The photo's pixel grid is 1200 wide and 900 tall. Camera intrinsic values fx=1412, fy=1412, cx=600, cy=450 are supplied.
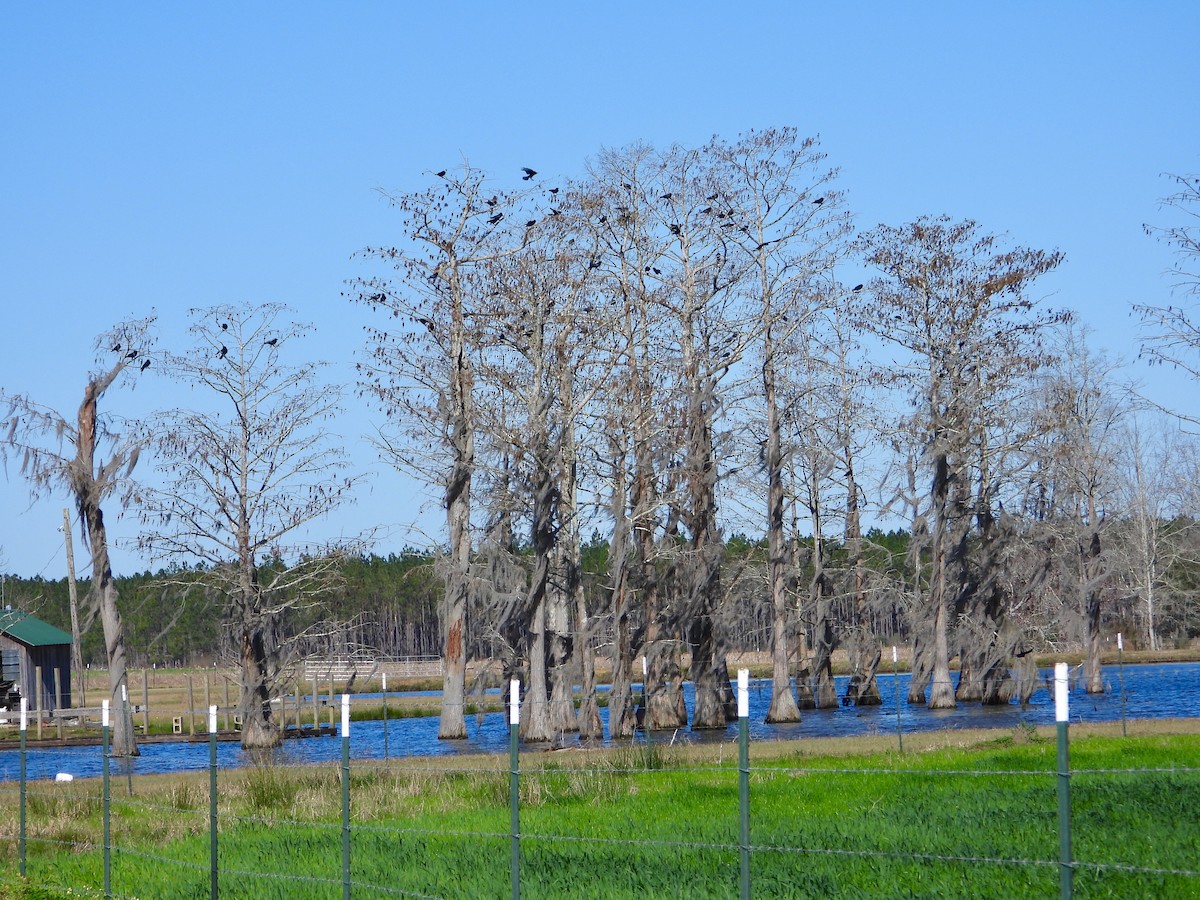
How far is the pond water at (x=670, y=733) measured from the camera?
33.1 metres

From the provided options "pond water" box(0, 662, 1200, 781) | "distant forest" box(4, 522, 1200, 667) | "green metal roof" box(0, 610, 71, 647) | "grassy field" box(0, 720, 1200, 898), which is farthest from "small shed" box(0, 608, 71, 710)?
"grassy field" box(0, 720, 1200, 898)

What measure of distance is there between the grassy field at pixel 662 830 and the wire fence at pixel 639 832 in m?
0.04

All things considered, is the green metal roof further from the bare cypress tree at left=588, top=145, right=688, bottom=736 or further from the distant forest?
the bare cypress tree at left=588, top=145, right=688, bottom=736

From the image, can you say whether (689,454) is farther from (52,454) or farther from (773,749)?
(52,454)

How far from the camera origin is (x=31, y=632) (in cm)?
5475

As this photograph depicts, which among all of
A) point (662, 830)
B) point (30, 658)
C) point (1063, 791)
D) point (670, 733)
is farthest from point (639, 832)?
point (30, 658)

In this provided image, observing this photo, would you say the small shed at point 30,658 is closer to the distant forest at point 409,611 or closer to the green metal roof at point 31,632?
the green metal roof at point 31,632

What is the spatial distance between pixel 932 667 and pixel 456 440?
18.0 m

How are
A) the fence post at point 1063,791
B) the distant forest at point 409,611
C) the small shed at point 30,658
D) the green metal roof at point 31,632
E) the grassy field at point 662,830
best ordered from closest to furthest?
the fence post at point 1063,791 < the grassy field at point 662,830 < the distant forest at point 409,611 < the green metal roof at point 31,632 < the small shed at point 30,658

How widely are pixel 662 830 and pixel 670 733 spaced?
910 inches

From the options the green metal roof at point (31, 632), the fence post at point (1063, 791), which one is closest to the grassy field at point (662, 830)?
the fence post at point (1063, 791)

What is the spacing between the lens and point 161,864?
47.5ft

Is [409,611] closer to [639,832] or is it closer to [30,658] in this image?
[30,658]

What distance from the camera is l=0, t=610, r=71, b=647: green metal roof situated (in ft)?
169
